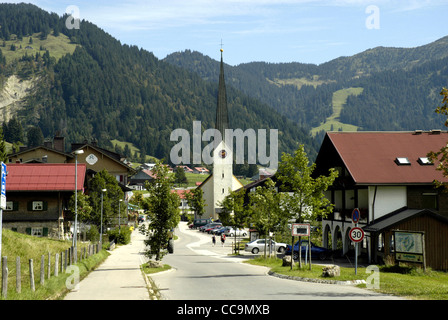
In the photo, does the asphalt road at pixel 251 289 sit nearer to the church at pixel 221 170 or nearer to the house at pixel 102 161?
the house at pixel 102 161

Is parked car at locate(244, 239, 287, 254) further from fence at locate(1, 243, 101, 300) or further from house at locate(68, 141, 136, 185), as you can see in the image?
house at locate(68, 141, 136, 185)

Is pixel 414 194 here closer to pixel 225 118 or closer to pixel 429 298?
pixel 429 298

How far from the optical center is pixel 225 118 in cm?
13312

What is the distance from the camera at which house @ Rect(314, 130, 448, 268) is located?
141ft

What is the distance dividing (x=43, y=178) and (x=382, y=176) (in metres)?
37.1

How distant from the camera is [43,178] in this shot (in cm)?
6259

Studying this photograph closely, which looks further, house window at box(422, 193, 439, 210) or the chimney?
the chimney

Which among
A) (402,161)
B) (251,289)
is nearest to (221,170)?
(402,161)

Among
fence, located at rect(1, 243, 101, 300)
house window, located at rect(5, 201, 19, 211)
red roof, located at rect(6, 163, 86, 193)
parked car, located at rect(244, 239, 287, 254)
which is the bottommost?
parked car, located at rect(244, 239, 287, 254)

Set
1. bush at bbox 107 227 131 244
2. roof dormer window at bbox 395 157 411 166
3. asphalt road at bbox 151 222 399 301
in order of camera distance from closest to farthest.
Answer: asphalt road at bbox 151 222 399 301 → roof dormer window at bbox 395 157 411 166 → bush at bbox 107 227 131 244

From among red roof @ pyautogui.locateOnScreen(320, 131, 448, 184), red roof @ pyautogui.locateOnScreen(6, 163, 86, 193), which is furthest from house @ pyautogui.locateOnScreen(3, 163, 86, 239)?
red roof @ pyautogui.locateOnScreen(320, 131, 448, 184)

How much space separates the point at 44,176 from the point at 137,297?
154 feet

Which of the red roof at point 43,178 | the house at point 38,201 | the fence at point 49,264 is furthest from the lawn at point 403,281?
the house at point 38,201
